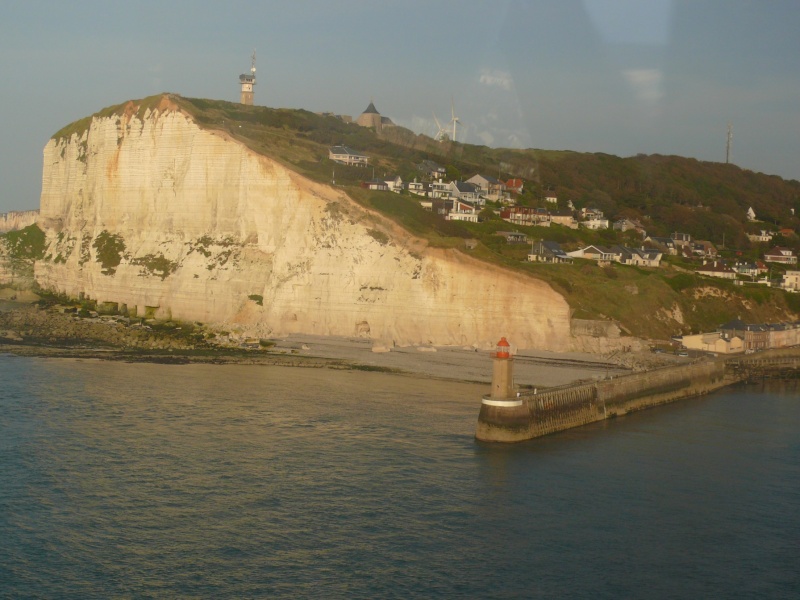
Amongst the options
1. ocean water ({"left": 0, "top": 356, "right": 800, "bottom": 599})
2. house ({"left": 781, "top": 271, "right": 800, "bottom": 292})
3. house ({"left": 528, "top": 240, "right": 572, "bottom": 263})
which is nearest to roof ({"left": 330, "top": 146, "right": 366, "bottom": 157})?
house ({"left": 528, "top": 240, "right": 572, "bottom": 263})

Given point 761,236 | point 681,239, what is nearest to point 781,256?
point 681,239

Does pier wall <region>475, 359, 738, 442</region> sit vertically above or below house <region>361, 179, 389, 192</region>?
below

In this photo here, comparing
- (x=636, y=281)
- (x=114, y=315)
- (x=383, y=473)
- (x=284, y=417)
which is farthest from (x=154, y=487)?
(x=636, y=281)

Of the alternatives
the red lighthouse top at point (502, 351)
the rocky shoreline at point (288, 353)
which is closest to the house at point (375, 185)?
the rocky shoreline at point (288, 353)

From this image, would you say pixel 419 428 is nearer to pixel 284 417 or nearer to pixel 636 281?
pixel 284 417

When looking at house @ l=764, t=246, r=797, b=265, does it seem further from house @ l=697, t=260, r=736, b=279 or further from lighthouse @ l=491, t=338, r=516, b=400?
lighthouse @ l=491, t=338, r=516, b=400

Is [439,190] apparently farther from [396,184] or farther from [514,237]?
[514,237]
